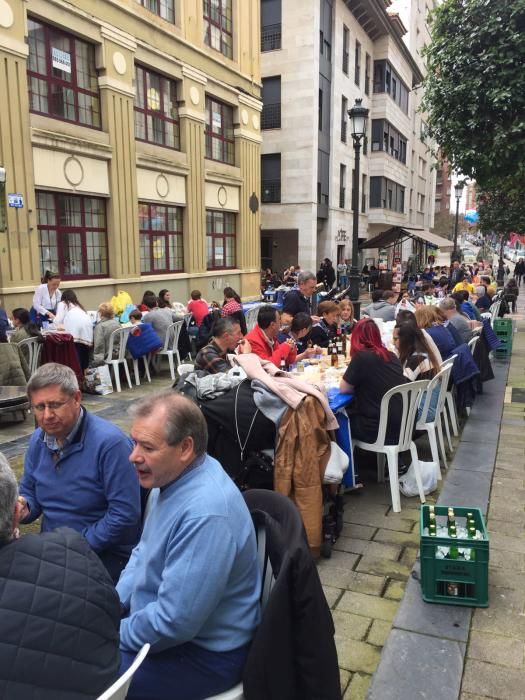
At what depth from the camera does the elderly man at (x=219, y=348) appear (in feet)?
16.1

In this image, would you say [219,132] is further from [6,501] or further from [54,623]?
[54,623]

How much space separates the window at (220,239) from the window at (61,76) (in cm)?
578

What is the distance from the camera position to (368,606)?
11.0ft

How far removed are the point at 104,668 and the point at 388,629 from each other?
80.4 inches

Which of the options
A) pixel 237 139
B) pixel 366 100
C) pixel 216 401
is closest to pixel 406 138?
pixel 366 100

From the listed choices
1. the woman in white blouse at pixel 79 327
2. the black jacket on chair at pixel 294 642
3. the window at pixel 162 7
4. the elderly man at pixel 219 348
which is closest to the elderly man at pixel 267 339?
the elderly man at pixel 219 348

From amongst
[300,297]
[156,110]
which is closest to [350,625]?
[300,297]

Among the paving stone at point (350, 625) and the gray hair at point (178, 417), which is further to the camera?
the paving stone at point (350, 625)

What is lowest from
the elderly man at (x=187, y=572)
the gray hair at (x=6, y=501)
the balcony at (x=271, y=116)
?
the elderly man at (x=187, y=572)

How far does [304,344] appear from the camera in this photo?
738cm

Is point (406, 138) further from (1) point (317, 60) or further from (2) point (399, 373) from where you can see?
(2) point (399, 373)

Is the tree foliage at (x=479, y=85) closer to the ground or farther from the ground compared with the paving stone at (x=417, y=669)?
farther from the ground

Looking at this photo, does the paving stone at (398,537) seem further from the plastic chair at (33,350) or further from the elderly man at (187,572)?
the plastic chair at (33,350)

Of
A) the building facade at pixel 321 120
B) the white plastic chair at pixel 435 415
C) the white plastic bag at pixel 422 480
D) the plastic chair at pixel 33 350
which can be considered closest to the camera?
the white plastic bag at pixel 422 480
